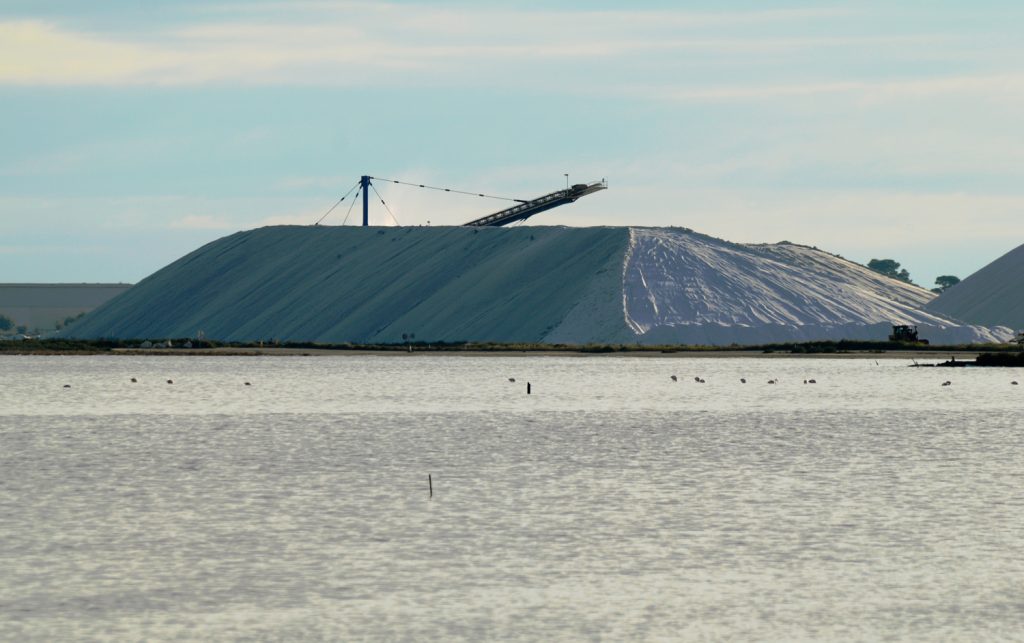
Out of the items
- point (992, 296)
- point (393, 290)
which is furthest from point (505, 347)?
point (992, 296)

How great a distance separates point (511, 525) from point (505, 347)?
382ft

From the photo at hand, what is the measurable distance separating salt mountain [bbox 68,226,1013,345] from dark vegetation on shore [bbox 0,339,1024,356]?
3.86 metres

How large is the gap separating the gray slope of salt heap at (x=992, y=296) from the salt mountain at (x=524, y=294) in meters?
4.71

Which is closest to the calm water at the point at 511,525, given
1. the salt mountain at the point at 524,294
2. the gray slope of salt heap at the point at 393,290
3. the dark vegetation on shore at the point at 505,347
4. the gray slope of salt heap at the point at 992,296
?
the dark vegetation on shore at the point at 505,347

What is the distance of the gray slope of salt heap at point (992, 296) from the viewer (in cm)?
17112

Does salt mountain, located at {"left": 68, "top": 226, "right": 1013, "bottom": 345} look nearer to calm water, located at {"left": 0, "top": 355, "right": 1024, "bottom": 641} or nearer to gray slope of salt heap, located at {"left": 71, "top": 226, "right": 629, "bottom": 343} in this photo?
gray slope of salt heap, located at {"left": 71, "top": 226, "right": 629, "bottom": 343}

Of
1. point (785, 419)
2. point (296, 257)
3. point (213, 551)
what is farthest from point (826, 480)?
point (296, 257)

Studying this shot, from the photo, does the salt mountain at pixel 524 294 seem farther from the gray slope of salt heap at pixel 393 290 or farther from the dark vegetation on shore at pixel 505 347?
the dark vegetation on shore at pixel 505 347

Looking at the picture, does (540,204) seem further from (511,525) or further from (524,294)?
(511,525)

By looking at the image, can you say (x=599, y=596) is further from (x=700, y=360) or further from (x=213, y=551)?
(x=700, y=360)

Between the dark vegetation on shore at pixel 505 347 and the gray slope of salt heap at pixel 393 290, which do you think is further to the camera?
the gray slope of salt heap at pixel 393 290

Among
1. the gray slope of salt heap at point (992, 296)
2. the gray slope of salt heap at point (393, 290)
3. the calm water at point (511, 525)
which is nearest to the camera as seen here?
the calm water at point (511, 525)

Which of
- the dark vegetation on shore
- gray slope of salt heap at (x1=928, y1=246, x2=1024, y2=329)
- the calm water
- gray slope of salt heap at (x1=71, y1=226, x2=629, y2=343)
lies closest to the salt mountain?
gray slope of salt heap at (x1=71, y1=226, x2=629, y2=343)

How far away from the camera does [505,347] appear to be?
144125 mm
